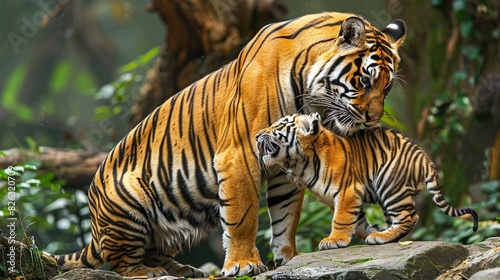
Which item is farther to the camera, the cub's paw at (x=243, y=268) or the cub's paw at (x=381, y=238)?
the cub's paw at (x=243, y=268)

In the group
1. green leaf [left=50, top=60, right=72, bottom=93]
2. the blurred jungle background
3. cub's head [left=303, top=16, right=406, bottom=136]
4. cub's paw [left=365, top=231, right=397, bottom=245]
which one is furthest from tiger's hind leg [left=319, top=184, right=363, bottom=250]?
green leaf [left=50, top=60, right=72, bottom=93]

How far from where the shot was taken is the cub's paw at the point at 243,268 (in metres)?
4.86

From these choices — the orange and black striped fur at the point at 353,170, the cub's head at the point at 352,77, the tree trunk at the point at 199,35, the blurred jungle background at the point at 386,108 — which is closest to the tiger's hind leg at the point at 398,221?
the orange and black striped fur at the point at 353,170

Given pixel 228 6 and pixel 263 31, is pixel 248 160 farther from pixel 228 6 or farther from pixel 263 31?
pixel 228 6

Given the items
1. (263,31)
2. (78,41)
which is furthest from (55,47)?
(263,31)

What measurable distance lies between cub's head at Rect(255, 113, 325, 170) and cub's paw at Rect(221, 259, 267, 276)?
62 centimetres

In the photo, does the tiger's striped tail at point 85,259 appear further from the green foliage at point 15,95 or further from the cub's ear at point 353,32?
the green foliage at point 15,95

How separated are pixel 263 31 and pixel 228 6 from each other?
340cm

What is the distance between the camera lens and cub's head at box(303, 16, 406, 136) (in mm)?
4730

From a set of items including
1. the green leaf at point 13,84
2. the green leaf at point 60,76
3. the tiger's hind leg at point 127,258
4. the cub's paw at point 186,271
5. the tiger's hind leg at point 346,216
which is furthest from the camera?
the green leaf at point 60,76

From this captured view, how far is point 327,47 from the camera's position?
16.2ft

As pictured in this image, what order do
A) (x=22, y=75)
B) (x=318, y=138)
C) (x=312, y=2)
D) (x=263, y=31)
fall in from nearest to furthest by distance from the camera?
(x=318, y=138)
(x=263, y=31)
(x=312, y=2)
(x=22, y=75)

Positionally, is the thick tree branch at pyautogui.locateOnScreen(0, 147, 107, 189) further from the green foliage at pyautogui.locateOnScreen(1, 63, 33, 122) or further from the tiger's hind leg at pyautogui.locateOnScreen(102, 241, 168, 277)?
the green foliage at pyautogui.locateOnScreen(1, 63, 33, 122)

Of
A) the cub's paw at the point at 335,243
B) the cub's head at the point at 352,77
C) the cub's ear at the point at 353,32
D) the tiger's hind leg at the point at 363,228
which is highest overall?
the cub's ear at the point at 353,32
